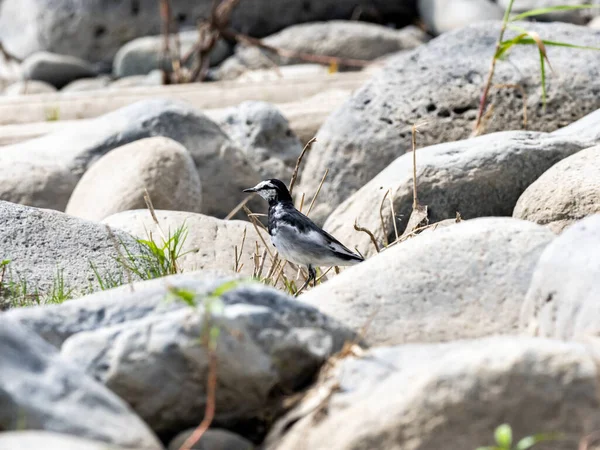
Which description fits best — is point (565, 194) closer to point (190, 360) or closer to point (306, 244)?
point (306, 244)

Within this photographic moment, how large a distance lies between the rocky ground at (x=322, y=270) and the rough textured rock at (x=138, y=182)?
2 centimetres

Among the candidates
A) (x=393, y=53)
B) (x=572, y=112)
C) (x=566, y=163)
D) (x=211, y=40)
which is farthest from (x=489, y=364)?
(x=393, y=53)

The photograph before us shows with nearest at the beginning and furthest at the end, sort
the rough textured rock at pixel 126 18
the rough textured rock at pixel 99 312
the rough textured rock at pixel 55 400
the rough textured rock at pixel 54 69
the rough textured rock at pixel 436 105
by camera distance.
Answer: the rough textured rock at pixel 55 400
the rough textured rock at pixel 99 312
the rough textured rock at pixel 436 105
the rough textured rock at pixel 54 69
the rough textured rock at pixel 126 18

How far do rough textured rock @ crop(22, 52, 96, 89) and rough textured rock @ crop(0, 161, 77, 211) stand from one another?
8058 mm

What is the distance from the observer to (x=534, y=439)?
2.29 m

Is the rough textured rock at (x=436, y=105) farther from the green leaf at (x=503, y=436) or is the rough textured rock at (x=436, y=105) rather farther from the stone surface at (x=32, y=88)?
the stone surface at (x=32, y=88)

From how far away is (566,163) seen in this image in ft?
15.3

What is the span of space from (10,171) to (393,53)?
28.2ft

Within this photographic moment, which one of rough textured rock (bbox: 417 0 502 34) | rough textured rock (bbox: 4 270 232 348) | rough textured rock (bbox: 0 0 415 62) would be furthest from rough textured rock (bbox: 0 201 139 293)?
rough textured rock (bbox: 0 0 415 62)

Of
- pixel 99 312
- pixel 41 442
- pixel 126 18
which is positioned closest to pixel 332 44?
pixel 126 18

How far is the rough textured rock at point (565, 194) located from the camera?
440cm

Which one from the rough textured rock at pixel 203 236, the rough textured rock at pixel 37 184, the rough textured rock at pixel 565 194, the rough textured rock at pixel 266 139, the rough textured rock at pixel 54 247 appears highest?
the rough textured rock at pixel 565 194

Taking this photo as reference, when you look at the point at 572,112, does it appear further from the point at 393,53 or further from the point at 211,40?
the point at 393,53

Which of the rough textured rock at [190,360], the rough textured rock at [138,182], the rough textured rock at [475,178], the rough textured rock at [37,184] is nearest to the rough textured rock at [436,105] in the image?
the rough textured rock at [138,182]
